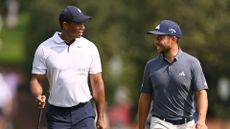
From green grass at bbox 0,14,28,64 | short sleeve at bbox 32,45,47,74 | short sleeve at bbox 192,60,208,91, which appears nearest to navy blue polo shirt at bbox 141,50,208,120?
short sleeve at bbox 192,60,208,91

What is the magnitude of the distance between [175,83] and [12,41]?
166ft

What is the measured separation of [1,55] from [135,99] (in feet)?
62.0

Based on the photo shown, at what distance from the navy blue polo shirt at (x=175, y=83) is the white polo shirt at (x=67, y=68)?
31.9 inches

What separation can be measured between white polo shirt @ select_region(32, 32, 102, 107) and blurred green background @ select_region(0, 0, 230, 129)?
18.8 metres

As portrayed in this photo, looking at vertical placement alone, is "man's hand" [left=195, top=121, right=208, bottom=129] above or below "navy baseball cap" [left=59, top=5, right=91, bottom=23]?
below

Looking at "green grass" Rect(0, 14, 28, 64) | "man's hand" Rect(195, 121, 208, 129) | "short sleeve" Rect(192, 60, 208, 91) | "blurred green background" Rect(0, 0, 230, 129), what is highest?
"short sleeve" Rect(192, 60, 208, 91)

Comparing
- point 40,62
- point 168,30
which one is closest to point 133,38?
point 168,30

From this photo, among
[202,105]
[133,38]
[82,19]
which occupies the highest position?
[82,19]

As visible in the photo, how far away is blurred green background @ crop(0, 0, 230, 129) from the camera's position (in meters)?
34.0

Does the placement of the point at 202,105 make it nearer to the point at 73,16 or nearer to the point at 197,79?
the point at 197,79

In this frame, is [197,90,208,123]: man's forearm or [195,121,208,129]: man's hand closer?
[195,121,208,129]: man's hand

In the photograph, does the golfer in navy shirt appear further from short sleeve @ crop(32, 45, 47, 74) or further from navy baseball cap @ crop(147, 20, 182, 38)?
short sleeve @ crop(32, 45, 47, 74)

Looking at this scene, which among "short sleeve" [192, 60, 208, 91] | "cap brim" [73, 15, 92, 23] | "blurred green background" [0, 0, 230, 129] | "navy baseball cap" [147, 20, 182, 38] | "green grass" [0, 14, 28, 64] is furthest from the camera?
"green grass" [0, 14, 28, 64]

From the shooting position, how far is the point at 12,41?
64.7m
